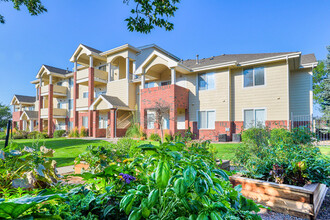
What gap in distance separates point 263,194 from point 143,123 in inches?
535

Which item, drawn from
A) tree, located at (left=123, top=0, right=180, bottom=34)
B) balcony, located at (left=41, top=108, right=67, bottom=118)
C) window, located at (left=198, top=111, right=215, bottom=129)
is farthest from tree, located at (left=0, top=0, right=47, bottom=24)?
balcony, located at (left=41, top=108, right=67, bottom=118)

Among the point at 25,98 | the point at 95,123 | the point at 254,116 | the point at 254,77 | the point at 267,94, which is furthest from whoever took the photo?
the point at 25,98

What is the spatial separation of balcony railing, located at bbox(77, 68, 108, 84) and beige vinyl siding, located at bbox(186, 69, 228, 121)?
10459mm

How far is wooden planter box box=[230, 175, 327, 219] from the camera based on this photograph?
2520 millimetres

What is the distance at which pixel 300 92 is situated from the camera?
1295 cm

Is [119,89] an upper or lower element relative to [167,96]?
upper

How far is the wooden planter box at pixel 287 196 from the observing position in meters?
2.52

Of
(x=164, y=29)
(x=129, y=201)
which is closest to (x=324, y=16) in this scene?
(x=164, y=29)

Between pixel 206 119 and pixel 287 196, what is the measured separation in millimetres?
12434

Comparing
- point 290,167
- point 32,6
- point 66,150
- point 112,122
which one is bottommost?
point 66,150

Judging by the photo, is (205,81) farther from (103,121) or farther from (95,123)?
(103,121)

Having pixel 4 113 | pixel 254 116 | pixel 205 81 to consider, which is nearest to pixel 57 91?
pixel 205 81

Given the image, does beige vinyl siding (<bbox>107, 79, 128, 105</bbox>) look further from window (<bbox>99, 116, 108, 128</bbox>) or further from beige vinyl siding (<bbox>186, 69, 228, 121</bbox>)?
beige vinyl siding (<bbox>186, 69, 228, 121</bbox>)

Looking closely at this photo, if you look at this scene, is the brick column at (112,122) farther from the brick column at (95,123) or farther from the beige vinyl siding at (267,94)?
the beige vinyl siding at (267,94)
